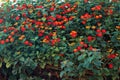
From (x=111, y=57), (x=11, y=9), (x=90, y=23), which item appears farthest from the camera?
(x=11, y=9)

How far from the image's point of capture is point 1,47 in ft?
8.48

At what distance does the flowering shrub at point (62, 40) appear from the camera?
237 centimetres

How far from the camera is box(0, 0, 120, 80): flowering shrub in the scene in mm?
2367

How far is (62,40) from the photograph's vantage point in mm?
2529

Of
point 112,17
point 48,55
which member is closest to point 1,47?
point 48,55

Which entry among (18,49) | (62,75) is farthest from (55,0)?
(62,75)

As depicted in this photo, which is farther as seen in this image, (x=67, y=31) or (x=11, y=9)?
(x=11, y=9)

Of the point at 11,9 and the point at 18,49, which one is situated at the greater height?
the point at 11,9

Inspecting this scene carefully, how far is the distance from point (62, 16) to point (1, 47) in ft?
2.18

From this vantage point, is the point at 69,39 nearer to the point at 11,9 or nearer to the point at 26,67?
the point at 26,67

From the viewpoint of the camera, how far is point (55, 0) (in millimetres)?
3109

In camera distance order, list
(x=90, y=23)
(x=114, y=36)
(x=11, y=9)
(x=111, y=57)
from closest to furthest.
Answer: (x=111, y=57)
(x=114, y=36)
(x=90, y=23)
(x=11, y=9)

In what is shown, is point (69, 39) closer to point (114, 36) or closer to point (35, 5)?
point (114, 36)

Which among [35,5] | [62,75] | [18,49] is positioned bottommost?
[62,75]
